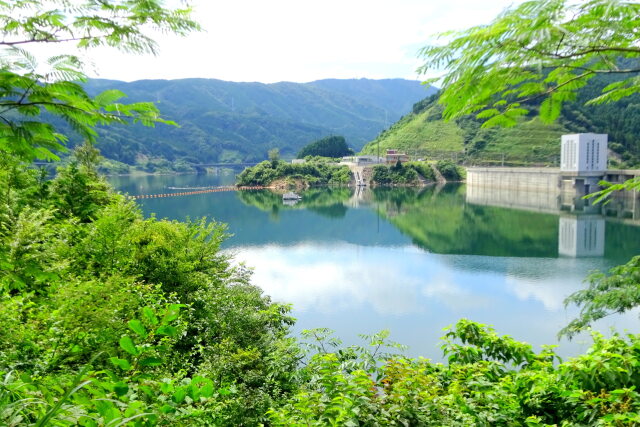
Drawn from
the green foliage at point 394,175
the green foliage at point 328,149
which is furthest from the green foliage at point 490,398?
the green foliage at point 328,149

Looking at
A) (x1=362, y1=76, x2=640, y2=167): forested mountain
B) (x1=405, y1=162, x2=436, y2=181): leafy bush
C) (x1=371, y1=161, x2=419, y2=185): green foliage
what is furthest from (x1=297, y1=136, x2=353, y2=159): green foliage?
(x1=405, y1=162, x2=436, y2=181): leafy bush

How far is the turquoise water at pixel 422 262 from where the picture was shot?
14.3m

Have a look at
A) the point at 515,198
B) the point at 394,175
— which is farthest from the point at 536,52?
the point at 394,175

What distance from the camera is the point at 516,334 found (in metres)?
13.0

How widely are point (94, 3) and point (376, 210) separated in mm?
43402

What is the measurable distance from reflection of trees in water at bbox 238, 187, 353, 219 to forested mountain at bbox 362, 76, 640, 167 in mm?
20104

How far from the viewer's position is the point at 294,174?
7044cm

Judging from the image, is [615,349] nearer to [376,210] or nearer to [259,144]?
[376,210]

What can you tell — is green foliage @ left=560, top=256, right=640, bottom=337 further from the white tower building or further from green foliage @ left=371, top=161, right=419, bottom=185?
green foliage @ left=371, top=161, right=419, bottom=185

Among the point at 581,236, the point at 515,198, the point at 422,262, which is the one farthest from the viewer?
the point at 515,198

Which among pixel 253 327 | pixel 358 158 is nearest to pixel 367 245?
pixel 253 327

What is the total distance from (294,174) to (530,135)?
43.2 metres

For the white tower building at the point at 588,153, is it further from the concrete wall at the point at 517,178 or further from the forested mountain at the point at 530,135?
the forested mountain at the point at 530,135

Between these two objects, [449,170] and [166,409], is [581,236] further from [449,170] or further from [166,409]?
[449,170]
